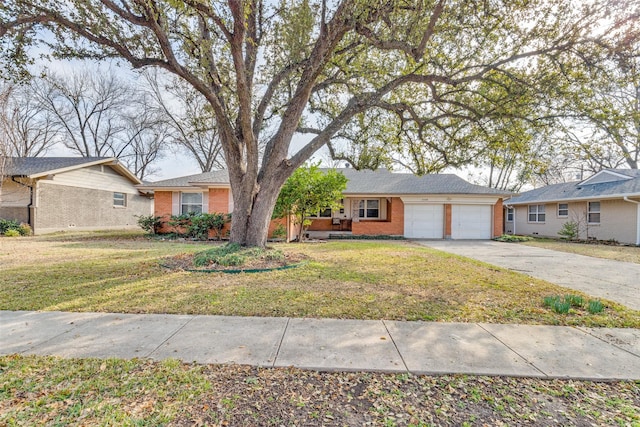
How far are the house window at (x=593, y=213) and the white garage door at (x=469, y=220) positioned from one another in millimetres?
5887

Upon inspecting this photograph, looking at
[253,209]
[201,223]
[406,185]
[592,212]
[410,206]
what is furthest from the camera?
[406,185]

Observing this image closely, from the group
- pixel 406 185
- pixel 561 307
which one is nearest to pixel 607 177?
pixel 406 185

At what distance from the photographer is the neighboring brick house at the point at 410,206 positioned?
52.0 feet

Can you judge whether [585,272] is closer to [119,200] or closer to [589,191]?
[589,191]

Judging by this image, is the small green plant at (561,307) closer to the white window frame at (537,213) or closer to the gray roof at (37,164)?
the white window frame at (537,213)

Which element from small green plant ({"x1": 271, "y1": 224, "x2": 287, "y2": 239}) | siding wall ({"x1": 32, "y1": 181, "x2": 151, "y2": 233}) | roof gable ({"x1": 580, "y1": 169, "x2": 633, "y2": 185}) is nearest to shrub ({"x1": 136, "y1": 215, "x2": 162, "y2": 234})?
siding wall ({"x1": 32, "y1": 181, "x2": 151, "y2": 233})

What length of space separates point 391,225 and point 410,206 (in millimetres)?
1603

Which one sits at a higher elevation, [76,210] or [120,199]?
[120,199]

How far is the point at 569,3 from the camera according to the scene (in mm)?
6727

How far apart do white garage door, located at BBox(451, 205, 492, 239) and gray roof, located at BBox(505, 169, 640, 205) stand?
5.55 m

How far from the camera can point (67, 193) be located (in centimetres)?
1706

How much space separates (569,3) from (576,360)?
26.1ft

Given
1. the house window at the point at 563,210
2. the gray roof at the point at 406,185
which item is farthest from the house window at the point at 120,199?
the house window at the point at 563,210

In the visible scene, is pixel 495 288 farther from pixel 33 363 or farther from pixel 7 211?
pixel 7 211
